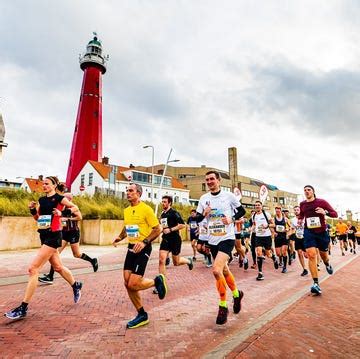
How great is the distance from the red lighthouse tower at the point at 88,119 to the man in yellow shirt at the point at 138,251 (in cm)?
4017

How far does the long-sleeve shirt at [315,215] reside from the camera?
22.8 ft

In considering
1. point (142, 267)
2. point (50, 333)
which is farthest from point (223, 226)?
point (50, 333)

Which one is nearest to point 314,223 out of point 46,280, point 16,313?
point 16,313

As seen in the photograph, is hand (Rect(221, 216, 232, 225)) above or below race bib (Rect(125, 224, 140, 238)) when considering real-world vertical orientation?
above

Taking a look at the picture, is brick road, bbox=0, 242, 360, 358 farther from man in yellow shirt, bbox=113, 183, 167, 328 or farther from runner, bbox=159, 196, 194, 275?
runner, bbox=159, 196, 194, 275

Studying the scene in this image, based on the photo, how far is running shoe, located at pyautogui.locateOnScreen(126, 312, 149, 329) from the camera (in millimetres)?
4341

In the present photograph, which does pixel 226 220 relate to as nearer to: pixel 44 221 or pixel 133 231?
pixel 133 231

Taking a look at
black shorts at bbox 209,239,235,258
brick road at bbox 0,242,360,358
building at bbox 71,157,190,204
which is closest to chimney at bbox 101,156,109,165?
building at bbox 71,157,190,204

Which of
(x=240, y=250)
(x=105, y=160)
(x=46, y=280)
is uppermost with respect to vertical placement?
(x=105, y=160)

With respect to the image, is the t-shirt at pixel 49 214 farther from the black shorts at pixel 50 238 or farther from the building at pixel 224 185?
the building at pixel 224 185

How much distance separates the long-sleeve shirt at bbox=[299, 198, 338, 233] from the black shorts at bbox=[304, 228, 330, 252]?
0.09 m

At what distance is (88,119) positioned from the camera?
1686 inches

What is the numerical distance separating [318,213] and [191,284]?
131 inches

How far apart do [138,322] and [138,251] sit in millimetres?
983
